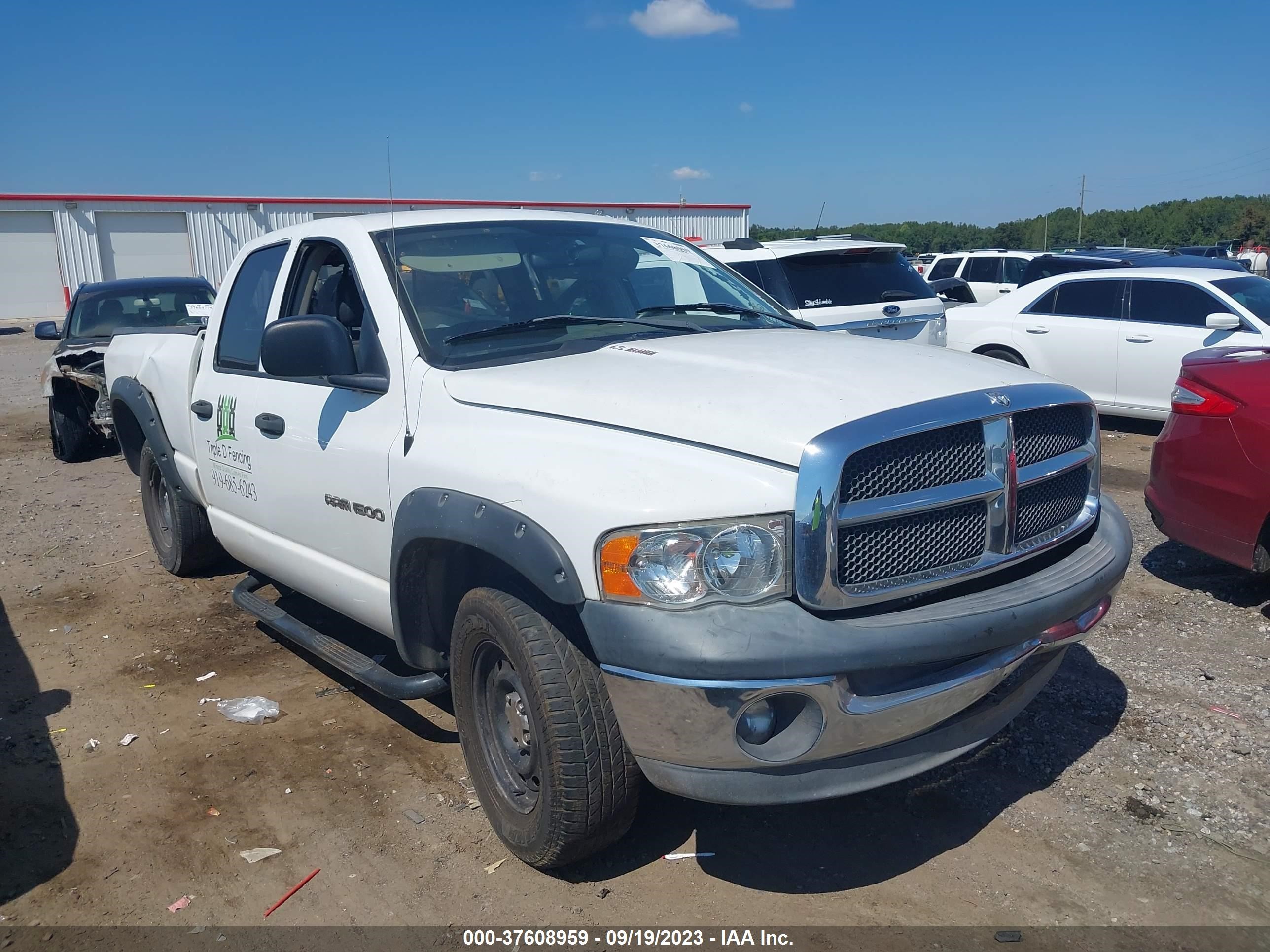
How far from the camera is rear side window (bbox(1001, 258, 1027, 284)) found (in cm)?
1950

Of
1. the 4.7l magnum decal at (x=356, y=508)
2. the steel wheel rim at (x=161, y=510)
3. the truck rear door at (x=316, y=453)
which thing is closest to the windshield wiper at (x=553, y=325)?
the truck rear door at (x=316, y=453)

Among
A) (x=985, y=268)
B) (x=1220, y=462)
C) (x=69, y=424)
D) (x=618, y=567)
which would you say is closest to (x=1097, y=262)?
(x=985, y=268)

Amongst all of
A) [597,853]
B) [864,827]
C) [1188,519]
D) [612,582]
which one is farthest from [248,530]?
[1188,519]

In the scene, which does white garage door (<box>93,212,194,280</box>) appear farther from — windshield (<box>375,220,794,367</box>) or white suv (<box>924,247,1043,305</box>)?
windshield (<box>375,220,794,367</box>)

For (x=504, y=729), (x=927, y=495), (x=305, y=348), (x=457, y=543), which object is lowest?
(x=504, y=729)

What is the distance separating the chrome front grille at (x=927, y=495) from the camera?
2490 millimetres

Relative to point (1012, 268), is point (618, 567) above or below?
below

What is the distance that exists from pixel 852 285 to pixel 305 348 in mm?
6245

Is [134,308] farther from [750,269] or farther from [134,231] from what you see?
[134,231]

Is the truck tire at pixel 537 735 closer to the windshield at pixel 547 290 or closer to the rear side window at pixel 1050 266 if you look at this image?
the windshield at pixel 547 290

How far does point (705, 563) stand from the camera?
98.9 inches

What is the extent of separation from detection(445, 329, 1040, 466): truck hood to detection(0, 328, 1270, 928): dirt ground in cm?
141

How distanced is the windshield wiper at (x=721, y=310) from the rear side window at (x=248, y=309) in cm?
169

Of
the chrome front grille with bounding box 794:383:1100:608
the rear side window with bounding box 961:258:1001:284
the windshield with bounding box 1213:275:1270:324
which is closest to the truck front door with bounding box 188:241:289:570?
the chrome front grille with bounding box 794:383:1100:608
